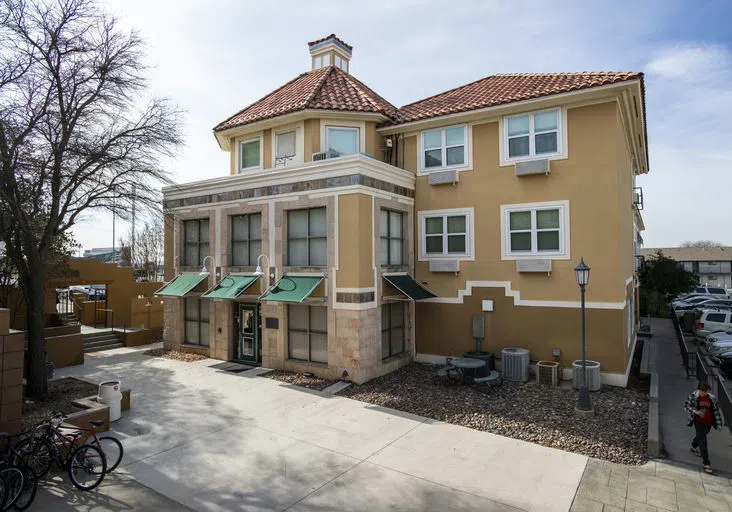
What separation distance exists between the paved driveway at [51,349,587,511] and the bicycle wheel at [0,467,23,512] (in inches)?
66.6

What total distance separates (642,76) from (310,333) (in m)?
12.8

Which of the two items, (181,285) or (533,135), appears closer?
(533,135)

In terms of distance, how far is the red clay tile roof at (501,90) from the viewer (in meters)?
13.5

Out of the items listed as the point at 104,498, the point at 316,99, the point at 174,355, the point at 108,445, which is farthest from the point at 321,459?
the point at 316,99

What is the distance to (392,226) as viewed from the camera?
15664 millimetres

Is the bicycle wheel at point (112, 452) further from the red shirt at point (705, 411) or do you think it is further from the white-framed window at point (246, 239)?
the red shirt at point (705, 411)

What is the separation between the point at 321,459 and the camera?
27.8 feet

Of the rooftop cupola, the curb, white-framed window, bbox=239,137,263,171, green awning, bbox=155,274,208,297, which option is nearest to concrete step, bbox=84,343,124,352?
green awning, bbox=155,274,208,297

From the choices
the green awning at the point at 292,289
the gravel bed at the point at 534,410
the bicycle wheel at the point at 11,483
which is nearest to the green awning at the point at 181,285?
the green awning at the point at 292,289

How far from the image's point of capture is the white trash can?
10266mm

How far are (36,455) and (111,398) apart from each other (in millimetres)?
2751

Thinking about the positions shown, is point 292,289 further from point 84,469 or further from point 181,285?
point 84,469

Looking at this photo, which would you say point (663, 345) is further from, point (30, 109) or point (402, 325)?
point (30, 109)

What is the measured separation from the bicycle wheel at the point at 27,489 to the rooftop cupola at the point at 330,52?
61.7 feet
